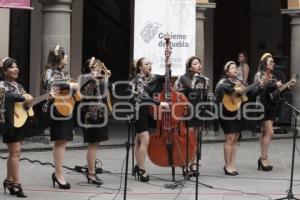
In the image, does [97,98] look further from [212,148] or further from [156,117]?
[212,148]

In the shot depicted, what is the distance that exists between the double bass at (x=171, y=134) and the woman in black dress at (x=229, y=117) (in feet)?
2.63

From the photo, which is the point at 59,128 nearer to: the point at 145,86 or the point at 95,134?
the point at 95,134

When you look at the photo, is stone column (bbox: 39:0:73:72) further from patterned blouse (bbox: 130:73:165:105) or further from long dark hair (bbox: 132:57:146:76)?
patterned blouse (bbox: 130:73:165:105)

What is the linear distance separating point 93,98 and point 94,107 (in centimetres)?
13

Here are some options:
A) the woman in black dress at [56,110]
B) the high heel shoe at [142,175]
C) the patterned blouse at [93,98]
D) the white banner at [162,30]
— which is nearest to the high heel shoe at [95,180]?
the woman in black dress at [56,110]

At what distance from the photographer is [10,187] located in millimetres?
9445

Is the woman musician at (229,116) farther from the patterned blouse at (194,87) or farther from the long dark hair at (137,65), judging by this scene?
the long dark hair at (137,65)

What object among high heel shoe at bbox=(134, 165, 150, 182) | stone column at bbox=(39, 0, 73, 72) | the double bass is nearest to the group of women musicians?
high heel shoe at bbox=(134, 165, 150, 182)

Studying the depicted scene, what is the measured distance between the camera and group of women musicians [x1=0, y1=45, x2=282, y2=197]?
937cm

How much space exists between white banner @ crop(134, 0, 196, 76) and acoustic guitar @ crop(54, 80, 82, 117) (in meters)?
4.96

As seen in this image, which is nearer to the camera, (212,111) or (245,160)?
(212,111)

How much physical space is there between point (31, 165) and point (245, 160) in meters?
3.84

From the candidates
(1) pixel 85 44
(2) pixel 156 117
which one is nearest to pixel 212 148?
(2) pixel 156 117

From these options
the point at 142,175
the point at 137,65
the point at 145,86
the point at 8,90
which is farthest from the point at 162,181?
the point at 8,90
